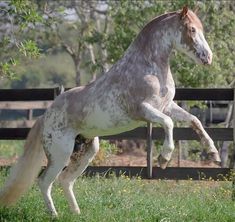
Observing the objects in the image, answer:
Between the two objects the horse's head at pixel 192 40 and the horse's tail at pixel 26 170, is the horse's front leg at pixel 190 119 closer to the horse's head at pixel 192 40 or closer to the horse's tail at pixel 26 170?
the horse's head at pixel 192 40

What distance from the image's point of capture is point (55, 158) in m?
7.46

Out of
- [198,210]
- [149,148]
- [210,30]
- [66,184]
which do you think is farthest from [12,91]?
[210,30]

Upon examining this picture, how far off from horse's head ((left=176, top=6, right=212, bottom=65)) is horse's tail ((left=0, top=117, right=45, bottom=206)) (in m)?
1.90

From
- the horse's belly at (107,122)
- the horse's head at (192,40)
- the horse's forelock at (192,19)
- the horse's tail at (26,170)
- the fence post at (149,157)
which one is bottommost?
the fence post at (149,157)

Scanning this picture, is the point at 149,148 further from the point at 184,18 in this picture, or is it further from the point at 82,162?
the point at 184,18

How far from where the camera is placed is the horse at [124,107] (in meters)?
6.98

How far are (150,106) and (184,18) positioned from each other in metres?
0.97

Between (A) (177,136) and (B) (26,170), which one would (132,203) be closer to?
(B) (26,170)

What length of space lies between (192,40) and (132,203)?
86.8 inches

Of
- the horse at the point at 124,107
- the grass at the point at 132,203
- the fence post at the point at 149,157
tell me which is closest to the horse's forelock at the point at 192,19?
the horse at the point at 124,107

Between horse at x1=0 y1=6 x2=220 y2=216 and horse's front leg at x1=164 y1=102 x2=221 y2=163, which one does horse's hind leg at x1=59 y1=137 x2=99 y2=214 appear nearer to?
horse at x1=0 y1=6 x2=220 y2=216

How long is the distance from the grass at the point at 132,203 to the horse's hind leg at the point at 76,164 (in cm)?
18

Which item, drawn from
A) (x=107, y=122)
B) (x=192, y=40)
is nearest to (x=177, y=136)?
(x=107, y=122)

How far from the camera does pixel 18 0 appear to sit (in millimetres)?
9070
